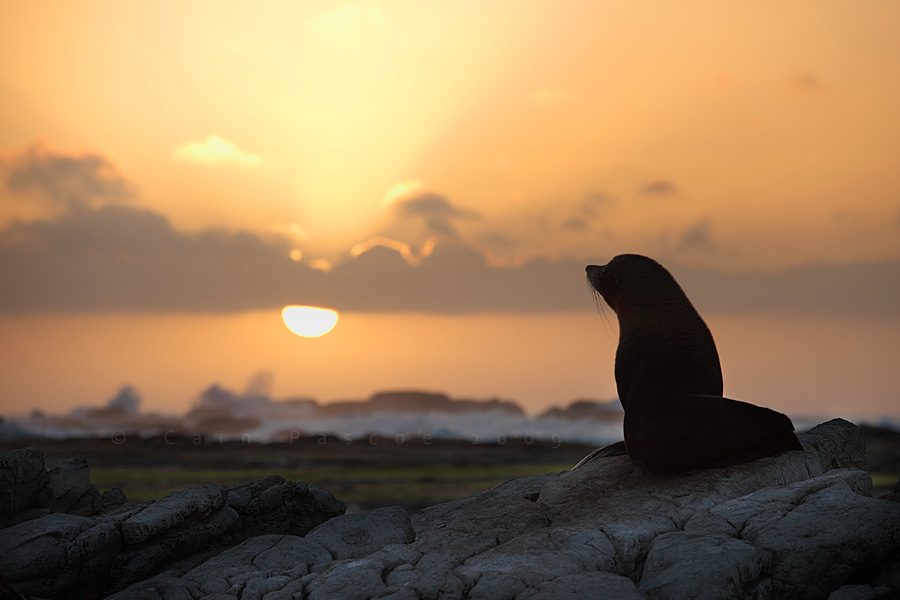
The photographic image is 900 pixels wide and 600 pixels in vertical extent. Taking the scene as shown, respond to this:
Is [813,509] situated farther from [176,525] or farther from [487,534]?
[176,525]

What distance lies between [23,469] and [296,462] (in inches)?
2395

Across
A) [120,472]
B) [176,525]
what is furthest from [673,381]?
[120,472]

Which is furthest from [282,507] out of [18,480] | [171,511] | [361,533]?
[18,480]

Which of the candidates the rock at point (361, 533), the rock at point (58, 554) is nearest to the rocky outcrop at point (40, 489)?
the rock at point (58, 554)

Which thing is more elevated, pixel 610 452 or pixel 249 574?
pixel 610 452

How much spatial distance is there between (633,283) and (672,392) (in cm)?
213

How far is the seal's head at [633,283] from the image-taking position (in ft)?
40.1

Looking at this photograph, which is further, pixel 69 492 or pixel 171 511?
pixel 69 492

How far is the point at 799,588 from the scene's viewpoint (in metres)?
8.52

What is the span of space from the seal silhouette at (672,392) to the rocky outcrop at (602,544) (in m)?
0.28

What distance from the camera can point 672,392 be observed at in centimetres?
1114

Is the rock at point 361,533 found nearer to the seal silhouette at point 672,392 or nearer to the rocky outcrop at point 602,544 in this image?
the rocky outcrop at point 602,544

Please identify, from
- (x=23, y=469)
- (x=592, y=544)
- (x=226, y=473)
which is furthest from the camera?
(x=226, y=473)

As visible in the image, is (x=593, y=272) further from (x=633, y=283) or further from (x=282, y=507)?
(x=282, y=507)
